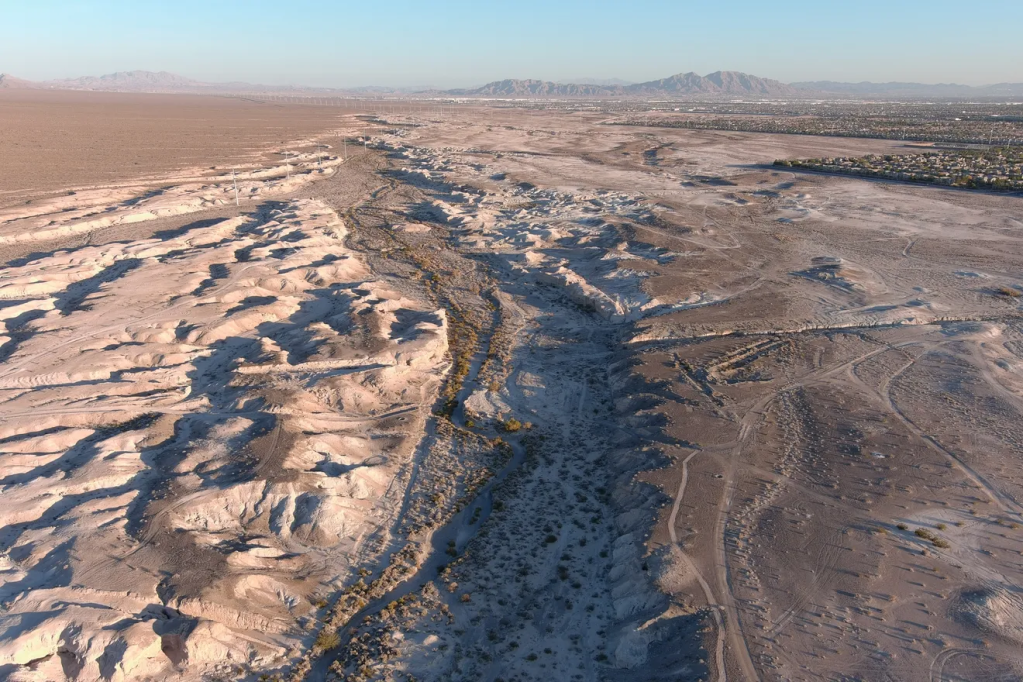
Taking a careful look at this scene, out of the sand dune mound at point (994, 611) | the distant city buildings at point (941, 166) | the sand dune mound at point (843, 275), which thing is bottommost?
the sand dune mound at point (994, 611)

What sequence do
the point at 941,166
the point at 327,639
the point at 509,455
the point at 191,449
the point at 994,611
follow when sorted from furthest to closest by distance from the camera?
the point at 941,166, the point at 509,455, the point at 191,449, the point at 327,639, the point at 994,611

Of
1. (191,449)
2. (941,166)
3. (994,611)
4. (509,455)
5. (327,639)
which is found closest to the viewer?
(994,611)

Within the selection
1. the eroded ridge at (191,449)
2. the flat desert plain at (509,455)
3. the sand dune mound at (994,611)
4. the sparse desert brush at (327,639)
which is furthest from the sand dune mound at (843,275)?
the sparse desert brush at (327,639)

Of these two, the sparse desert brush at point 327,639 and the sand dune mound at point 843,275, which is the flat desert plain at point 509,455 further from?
the sand dune mound at point 843,275

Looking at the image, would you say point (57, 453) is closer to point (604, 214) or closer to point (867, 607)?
point (867, 607)

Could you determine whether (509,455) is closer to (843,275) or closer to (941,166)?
(843,275)

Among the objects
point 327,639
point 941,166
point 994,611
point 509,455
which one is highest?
point 941,166

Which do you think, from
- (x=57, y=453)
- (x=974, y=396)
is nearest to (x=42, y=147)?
(x=57, y=453)

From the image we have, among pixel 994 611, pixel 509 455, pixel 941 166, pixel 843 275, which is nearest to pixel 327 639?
pixel 509 455

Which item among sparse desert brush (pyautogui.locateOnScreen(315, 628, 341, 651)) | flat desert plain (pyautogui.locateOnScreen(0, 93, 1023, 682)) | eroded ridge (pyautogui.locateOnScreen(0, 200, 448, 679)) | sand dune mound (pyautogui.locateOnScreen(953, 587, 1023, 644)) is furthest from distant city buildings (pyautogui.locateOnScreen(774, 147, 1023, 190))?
sparse desert brush (pyautogui.locateOnScreen(315, 628, 341, 651))
